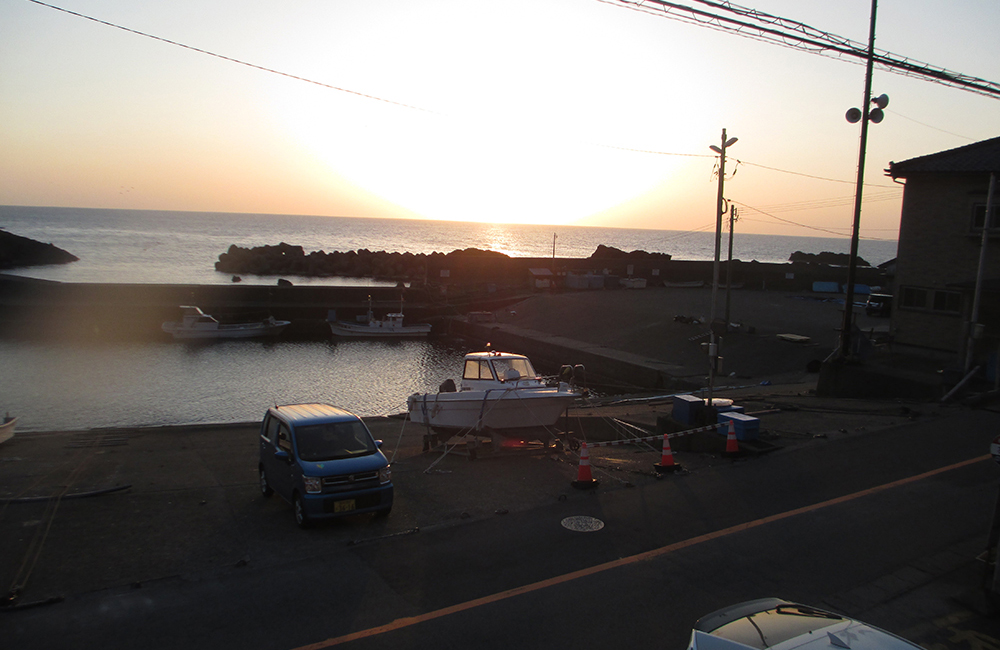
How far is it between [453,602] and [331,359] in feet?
143

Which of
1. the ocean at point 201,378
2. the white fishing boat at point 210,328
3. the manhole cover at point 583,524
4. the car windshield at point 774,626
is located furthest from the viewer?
the white fishing boat at point 210,328

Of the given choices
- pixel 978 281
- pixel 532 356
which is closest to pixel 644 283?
pixel 532 356

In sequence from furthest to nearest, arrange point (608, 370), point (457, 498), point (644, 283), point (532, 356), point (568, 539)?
point (644, 283) → point (532, 356) → point (608, 370) → point (457, 498) → point (568, 539)

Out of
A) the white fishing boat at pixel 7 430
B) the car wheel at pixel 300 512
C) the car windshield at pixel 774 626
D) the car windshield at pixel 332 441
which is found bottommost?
the white fishing boat at pixel 7 430

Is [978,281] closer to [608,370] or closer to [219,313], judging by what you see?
[608,370]

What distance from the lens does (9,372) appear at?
3931cm

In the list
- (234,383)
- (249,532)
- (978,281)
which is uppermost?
(978,281)

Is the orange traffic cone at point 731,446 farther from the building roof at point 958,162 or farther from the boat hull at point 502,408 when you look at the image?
the building roof at point 958,162

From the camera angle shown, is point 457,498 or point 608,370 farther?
point 608,370

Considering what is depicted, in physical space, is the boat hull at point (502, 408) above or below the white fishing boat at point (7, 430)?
above

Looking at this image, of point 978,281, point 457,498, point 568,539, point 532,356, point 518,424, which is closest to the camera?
point 568,539

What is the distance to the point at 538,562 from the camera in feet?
26.3

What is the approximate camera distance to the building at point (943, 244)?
2117 cm

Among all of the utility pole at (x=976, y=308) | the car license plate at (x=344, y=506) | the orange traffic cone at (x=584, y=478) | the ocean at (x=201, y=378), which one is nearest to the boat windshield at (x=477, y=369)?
the orange traffic cone at (x=584, y=478)
